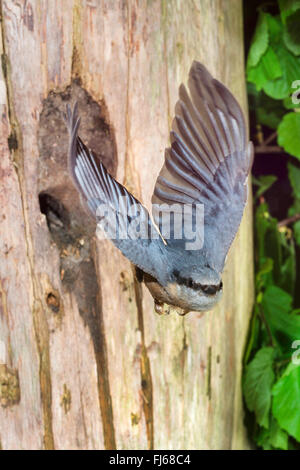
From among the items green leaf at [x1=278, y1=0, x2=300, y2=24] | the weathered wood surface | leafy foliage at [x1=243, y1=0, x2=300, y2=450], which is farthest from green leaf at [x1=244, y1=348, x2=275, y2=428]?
green leaf at [x1=278, y1=0, x2=300, y2=24]

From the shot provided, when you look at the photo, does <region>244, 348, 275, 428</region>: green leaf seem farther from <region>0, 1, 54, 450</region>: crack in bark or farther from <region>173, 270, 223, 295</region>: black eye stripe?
<region>173, 270, 223, 295</region>: black eye stripe

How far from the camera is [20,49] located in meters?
0.71

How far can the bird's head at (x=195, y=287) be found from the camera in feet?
1.68

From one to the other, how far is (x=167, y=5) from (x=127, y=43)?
10 centimetres

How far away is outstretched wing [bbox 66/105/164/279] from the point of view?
0.52m

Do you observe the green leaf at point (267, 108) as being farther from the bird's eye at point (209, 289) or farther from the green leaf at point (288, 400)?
the bird's eye at point (209, 289)

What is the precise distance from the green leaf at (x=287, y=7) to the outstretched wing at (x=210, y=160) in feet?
1.57

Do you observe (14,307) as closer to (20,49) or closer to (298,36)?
(20,49)

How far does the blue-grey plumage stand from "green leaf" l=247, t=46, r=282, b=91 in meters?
0.49

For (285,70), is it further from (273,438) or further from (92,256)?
(273,438)

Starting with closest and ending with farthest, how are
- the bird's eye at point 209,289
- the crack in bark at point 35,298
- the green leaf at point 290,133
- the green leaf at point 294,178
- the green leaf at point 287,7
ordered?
the bird's eye at point 209,289 → the crack in bark at point 35,298 → the green leaf at point 287,7 → the green leaf at point 290,133 → the green leaf at point 294,178

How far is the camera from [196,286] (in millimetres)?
515

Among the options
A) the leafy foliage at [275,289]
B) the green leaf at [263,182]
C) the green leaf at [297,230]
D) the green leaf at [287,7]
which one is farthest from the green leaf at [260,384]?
the green leaf at [287,7]
